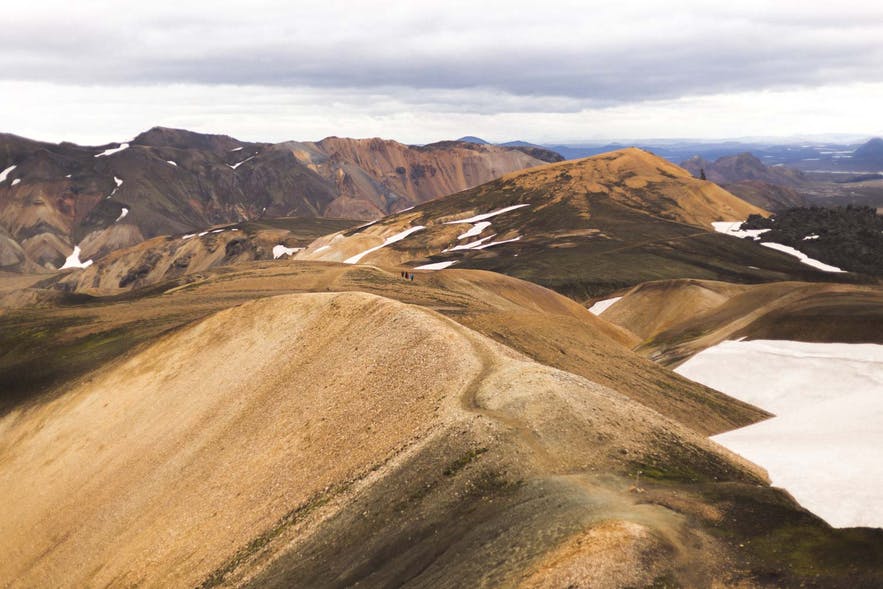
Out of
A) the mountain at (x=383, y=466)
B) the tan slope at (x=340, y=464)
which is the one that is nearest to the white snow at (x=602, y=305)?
the mountain at (x=383, y=466)

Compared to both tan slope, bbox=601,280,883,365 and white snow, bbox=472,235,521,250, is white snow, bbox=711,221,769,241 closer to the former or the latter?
white snow, bbox=472,235,521,250

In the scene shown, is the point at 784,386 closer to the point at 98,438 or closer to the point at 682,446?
the point at 682,446

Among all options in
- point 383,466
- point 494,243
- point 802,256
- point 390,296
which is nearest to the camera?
point 383,466

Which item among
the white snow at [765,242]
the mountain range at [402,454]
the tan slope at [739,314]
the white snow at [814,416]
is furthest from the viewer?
the white snow at [765,242]

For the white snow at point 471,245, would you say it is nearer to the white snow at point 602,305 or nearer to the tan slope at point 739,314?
the white snow at point 602,305

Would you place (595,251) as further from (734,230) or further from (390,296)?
(390,296)

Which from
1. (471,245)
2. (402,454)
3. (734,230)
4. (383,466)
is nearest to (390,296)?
(402,454)

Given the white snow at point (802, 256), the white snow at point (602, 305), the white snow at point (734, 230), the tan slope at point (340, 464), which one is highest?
the tan slope at point (340, 464)
